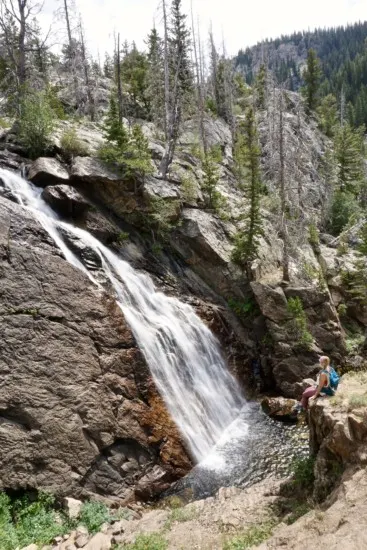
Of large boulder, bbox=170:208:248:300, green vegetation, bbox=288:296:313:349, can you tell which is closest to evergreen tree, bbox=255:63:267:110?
large boulder, bbox=170:208:248:300

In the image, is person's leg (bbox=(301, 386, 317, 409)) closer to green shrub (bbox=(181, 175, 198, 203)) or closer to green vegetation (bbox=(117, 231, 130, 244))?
green vegetation (bbox=(117, 231, 130, 244))

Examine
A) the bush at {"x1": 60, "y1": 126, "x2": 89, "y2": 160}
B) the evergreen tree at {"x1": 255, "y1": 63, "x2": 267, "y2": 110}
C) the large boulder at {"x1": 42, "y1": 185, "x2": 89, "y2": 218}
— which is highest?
the evergreen tree at {"x1": 255, "y1": 63, "x2": 267, "y2": 110}

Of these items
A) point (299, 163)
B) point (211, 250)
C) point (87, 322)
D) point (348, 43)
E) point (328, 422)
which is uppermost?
point (348, 43)

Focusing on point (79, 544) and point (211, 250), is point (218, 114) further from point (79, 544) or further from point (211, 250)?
point (79, 544)

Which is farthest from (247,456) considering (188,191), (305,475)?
(188,191)

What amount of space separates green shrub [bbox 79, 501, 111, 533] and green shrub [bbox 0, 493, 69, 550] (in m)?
0.43

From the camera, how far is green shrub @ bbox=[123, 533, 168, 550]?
7.73 metres

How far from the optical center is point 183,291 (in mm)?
18656

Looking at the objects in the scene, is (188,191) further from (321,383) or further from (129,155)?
(321,383)

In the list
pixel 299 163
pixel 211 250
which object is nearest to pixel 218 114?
pixel 299 163

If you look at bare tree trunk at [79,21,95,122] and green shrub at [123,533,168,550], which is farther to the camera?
bare tree trunk at [79,21,95,122]

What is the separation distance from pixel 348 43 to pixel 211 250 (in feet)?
590

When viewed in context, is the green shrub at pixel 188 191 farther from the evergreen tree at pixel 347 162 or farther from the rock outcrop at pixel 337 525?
the evergreen tree at pixel 347 162

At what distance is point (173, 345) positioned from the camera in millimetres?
14789
